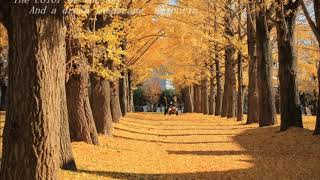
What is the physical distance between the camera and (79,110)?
12812mm

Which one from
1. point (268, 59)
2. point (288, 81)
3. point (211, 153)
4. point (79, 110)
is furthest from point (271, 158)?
point (268, 59)

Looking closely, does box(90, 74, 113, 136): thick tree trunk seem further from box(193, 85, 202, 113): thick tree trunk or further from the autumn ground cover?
box(193, 85, 202, 113): thick tree trunk

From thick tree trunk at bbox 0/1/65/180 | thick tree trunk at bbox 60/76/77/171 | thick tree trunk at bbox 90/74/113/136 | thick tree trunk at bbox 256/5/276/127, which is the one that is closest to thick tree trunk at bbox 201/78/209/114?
thick tree trunk at bbox 256/5/276/127

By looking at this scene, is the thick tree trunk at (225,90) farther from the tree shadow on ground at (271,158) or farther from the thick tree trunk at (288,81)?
the thick tree trunk at (288,81)

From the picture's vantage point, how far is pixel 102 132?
54.0 ft

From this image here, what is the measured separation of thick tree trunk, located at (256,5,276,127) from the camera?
20234 millimetres

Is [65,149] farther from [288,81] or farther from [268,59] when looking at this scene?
[268,59]

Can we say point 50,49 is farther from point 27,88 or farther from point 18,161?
point 18,161

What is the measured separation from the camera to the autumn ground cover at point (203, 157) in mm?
9539

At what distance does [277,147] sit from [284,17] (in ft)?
15.7

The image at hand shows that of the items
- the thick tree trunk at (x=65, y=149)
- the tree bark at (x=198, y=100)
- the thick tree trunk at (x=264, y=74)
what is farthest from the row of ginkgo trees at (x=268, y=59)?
the tree bark at (x=198, y=100)

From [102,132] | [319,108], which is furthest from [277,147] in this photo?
[102,132]

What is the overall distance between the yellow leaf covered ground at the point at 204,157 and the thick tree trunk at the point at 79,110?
1.17 ft

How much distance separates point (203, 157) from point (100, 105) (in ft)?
17.9
